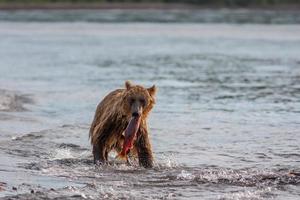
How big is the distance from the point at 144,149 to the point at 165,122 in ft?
18.9

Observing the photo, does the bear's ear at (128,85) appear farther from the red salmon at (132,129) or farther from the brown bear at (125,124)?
the red salmon at (132,129)

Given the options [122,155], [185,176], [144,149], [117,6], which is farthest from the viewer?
[117,6]

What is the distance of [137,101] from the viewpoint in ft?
38.3

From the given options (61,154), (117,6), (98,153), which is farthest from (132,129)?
(117,6)

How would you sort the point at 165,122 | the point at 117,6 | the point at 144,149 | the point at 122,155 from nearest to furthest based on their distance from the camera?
the point at 122,155 → the point at 144,149 → the point at 165,122 → the point at 117,6

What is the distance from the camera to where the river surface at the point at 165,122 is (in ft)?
36.8

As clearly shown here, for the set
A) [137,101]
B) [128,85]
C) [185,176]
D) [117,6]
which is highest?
[128,85]

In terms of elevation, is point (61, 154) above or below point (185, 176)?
below

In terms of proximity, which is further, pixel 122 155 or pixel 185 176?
pixel 122 155

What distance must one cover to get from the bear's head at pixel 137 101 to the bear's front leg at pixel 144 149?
46cm

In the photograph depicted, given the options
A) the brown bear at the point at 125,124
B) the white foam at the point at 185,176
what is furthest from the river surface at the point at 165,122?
the brown bear at the point at 125,124

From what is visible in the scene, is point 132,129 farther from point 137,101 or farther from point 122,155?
point 122,155

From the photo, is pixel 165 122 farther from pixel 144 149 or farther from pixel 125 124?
pixel 125 124

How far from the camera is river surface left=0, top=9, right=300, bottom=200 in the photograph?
11.2m
